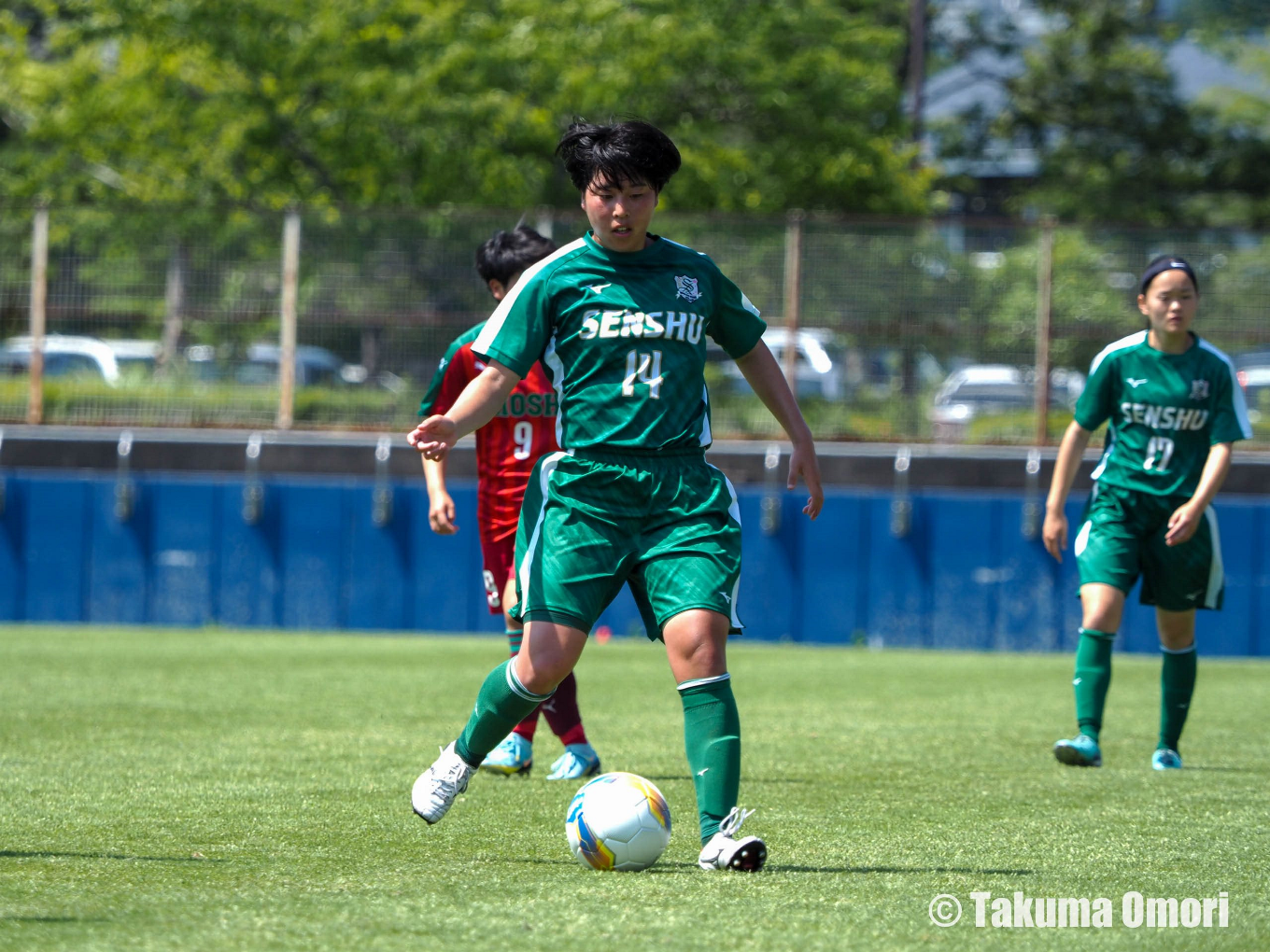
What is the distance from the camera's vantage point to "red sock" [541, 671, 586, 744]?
6.97 meters

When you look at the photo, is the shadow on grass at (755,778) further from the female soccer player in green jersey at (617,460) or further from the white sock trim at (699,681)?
the white sock trim at (699,681)

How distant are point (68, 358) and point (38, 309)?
61 centimetres

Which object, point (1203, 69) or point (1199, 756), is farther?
point (1203, 69)

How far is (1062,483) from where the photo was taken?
7.70 metres

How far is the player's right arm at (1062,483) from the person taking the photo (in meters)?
7.57

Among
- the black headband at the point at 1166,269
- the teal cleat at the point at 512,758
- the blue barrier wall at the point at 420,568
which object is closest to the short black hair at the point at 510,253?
the teal cleat at the point at 512,758

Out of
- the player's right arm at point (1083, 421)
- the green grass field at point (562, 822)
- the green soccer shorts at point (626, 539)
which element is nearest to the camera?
the green grass field at point (562, 822)

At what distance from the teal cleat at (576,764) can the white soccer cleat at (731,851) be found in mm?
2187

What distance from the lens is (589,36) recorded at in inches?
942

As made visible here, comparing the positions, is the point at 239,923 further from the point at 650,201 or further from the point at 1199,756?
the point at 1199,756

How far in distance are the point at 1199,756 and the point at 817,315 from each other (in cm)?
972

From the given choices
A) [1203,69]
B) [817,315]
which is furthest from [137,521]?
[1203,69]

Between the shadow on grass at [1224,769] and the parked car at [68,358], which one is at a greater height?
the parked car at [68,358]

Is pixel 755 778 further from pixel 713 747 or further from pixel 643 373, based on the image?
pixel 643 373
